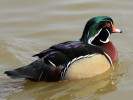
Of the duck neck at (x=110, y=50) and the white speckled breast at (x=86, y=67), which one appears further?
the duck neck at (x=110, y=50)

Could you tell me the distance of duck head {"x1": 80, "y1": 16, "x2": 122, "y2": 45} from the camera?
6.23 metres

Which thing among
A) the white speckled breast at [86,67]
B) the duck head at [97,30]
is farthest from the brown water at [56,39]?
the duck head at [97,30]

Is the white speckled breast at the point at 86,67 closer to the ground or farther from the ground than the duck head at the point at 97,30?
closer to the ground

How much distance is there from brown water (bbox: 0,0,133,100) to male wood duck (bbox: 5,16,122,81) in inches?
6.7

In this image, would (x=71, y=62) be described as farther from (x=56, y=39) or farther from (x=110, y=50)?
(x=56, y=39)

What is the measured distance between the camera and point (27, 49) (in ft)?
23.6

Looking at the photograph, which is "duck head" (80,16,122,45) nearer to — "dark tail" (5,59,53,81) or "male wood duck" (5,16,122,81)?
"male wood duck" (5,16,122,81)

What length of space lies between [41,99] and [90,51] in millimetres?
1156

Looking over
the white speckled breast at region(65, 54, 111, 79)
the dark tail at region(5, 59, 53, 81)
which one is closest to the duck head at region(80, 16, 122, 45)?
the white speckled breast at region(65, 54, 111, 79)

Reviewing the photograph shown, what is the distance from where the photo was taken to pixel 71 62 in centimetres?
578

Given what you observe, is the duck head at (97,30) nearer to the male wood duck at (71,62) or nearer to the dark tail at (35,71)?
the male wood duck at (71,62)

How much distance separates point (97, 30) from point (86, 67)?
80cm

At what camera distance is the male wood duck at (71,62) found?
18.7 feet

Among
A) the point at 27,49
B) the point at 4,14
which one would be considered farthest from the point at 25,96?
the point at 4,14
